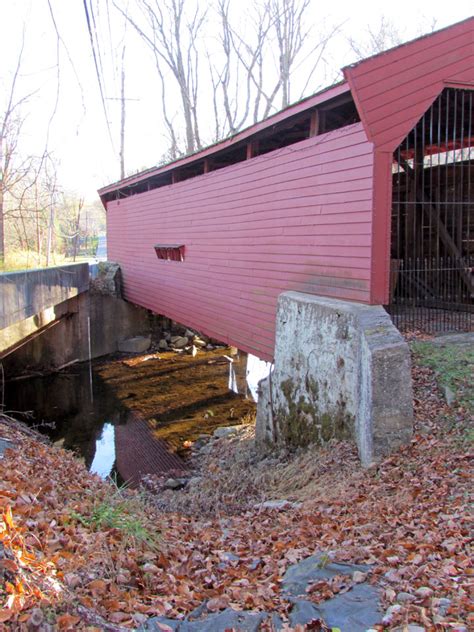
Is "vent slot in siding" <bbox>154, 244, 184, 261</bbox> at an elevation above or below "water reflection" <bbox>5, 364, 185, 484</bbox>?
above

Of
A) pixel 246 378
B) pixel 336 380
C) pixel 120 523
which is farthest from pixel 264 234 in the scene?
pixel 120 523

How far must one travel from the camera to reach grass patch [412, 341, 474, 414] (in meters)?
5.52

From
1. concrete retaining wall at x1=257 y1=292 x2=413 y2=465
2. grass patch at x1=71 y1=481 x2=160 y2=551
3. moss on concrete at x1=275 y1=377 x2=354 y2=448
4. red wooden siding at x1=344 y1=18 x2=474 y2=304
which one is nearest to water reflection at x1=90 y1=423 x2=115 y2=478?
concrete retaining wall at x1=257 y1=292 x2=413 y2=465

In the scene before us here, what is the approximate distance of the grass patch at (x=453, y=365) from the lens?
18.1 ft

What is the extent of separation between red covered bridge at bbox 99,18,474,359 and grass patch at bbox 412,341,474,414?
2.48 ft

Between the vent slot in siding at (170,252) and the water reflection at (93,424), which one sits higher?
the vent slot in siding at (170,252)

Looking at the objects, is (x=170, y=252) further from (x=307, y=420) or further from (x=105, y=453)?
(x=307, y=420)

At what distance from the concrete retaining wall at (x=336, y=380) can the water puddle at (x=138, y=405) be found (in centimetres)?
282

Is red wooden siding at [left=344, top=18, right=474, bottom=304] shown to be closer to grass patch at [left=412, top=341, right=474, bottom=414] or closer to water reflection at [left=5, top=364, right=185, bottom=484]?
grass patch at [left=412, top=341, right=474, bottom=414]

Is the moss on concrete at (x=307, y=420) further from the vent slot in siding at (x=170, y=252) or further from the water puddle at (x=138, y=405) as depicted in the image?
the vent slot in siding at (x=170, y=252)

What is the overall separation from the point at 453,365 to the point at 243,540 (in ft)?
9.93

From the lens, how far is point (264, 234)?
9.14 metres

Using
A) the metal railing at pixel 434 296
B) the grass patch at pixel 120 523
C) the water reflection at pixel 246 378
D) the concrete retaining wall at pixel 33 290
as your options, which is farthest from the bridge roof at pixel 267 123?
the grass patch at pixel 120 523

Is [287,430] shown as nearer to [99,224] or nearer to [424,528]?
[424,528]
